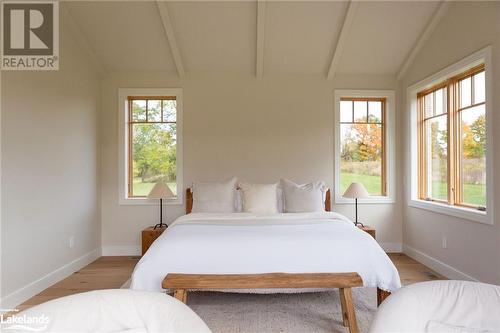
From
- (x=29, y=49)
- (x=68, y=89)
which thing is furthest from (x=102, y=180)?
(x=29, y=49)

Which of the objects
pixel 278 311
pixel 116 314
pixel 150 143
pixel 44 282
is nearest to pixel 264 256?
pixel 278 311

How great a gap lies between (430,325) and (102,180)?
4.39 metres

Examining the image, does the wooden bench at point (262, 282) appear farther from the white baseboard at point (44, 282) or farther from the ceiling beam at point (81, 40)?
the ceiling beam at point (81, 40)

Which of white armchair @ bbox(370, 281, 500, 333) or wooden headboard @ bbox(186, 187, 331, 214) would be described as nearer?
white armchair @ bbox(370, 281, 500, 333)

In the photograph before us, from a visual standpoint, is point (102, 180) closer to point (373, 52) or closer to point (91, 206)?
point (91, 206)

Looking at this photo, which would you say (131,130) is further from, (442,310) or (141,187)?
(442,310)

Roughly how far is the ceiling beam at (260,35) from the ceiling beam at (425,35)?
82.7 inches

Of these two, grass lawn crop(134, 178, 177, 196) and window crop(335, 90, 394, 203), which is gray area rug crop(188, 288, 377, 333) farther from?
grass lawn crop(134, 178, 177, 196)

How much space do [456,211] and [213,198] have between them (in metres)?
2.90

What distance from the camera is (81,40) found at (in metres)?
3.83

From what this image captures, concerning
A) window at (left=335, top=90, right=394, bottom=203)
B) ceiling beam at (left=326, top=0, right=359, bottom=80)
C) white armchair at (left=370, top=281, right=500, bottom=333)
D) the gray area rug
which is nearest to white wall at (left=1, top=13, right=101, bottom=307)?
the gray area rug

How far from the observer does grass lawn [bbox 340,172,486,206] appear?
3.10 metres

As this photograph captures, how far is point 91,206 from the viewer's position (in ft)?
13.5

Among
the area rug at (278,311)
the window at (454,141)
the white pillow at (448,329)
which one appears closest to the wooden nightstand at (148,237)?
the area rug at (278,311)
